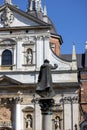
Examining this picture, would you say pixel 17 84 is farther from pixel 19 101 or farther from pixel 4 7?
pixel 4 7

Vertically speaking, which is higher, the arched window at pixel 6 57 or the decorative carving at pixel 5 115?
the arched window at pixel 6 57

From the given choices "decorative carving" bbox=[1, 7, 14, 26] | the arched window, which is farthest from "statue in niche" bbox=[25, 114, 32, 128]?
"decorative carving" bbox=[1, 7, 14, 26]

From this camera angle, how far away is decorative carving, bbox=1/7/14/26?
3784 cm

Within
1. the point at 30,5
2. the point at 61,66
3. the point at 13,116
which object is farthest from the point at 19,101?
the point at 30,5

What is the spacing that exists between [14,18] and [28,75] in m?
5.43

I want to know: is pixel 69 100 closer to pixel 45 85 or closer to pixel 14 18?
pixel 14 18

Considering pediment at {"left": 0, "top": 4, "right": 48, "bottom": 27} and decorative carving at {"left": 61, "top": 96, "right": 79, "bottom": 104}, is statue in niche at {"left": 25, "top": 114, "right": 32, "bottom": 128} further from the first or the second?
pediment at {"left": 0, "top": 4, "right": 48, "bottom": 27}

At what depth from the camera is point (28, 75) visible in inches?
1442

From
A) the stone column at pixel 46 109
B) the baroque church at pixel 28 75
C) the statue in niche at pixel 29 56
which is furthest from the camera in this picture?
the statue in niche at pixel 29 56

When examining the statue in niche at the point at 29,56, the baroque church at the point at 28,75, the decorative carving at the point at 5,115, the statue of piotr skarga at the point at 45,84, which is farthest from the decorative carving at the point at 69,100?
the statue of piotr skarga at the point at 45,84

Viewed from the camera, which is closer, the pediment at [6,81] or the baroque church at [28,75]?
the baroque church at [28,75]

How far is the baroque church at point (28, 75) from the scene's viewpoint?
35.6 m

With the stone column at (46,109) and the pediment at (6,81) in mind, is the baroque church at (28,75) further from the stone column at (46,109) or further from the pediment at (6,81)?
the stone column at (46,109)

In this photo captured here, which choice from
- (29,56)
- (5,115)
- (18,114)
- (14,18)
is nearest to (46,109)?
(18,114)
